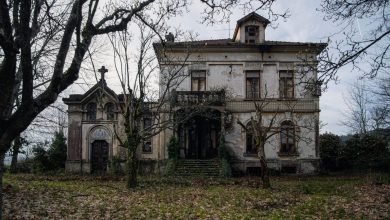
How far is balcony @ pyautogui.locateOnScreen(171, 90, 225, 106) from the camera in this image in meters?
29.8

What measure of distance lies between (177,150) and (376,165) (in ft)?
49.7

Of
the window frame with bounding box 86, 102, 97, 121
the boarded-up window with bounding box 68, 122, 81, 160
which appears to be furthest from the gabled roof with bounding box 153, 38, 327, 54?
the boarded-up window with bounding box 68, 122, 81, 160

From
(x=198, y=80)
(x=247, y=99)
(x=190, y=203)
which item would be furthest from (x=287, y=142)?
(x=190, y=203)

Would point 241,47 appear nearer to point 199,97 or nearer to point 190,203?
point 199,97

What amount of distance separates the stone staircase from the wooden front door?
6.29m

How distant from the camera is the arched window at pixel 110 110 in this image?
32.3m

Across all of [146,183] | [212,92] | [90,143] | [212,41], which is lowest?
[146,183]

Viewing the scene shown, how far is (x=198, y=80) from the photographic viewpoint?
3247cm

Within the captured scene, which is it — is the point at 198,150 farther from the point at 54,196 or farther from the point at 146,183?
the point at 54,196

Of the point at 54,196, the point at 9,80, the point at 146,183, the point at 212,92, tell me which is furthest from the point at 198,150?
the point at 9,80

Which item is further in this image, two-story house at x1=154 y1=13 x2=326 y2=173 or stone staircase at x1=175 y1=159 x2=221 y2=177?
two-story house at x1=154 y1=13 x2=326 y2=173

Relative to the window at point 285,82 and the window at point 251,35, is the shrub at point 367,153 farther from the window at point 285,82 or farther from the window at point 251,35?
the window at point 251,35

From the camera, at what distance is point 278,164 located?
31.5m

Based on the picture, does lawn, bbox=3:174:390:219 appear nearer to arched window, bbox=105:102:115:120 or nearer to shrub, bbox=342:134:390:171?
shrub, bbox=342:134:390:171
